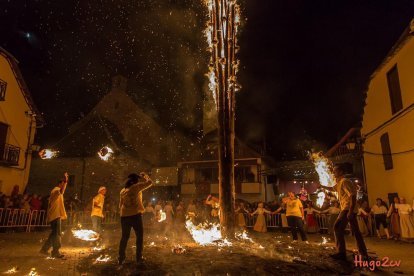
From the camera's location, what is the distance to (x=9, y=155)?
61.8 feet

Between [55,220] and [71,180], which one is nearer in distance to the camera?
[55,220]

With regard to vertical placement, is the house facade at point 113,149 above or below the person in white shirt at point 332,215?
above

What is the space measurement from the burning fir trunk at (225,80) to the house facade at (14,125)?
49.4 ft

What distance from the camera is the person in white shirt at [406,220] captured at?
1140cm

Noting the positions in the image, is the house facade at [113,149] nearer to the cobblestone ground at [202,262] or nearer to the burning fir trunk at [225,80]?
the cobblestone ground at [202,262]

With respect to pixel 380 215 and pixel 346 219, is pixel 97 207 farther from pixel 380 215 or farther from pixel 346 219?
pixel 380 215

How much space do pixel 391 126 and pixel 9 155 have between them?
21072mm

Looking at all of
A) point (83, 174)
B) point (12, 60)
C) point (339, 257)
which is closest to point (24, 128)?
point (12, 60)

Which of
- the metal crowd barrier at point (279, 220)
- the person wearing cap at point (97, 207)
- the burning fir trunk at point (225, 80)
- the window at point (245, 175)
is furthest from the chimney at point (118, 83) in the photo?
the burning fir trunk at point (225, 80)

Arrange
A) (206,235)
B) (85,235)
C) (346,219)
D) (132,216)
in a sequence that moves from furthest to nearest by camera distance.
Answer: (206,235) < (85,235) < (346,219) < (132,216)

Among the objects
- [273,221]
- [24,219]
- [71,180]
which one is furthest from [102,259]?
[71,180]

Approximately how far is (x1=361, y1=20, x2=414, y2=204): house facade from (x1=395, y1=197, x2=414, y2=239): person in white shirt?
93cm

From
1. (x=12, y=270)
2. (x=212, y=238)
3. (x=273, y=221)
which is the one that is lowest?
(x=12, y=270)

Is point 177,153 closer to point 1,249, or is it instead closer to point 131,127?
point 131,127
